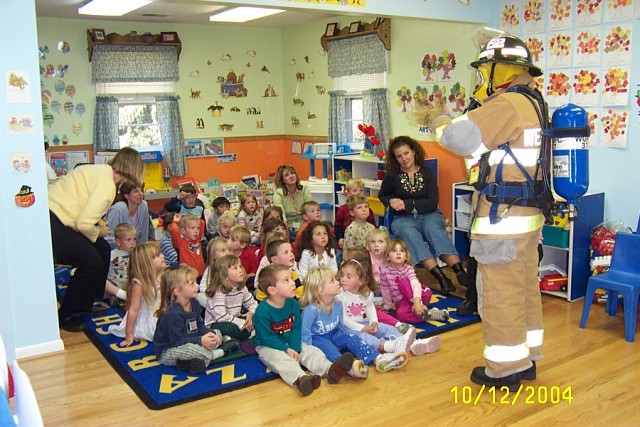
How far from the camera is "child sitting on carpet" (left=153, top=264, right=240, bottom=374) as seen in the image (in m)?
3.90

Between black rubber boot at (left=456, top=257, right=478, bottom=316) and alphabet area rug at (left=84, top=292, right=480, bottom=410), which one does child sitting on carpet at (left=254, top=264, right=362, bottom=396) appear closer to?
alphabet area rug at (left=84, top=292, right=480, bottom=410)

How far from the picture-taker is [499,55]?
11.4 feet

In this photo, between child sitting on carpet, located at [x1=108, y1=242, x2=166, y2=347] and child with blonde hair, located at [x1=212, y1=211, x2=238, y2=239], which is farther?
child with blonde hair, located at [x1=212, y1=211, x2=238, y2=239]

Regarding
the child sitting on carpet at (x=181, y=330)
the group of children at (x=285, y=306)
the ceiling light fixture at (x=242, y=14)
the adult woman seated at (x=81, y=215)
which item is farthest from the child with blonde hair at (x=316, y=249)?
the ceiling light fixture at (x=242, y=14)

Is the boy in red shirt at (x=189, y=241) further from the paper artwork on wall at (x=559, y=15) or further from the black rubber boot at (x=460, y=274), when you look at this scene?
the paper artwork on wall at (x=559, y=15)

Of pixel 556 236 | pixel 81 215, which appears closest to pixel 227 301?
pixel 81 215

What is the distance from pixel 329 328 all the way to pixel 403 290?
3.14ft

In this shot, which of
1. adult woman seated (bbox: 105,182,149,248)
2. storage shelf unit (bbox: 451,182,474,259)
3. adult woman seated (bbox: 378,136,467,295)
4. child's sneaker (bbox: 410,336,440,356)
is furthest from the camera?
storage shelf unit (bbox: 451,182,474,259)

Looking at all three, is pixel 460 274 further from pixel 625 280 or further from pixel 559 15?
pixel 559 15

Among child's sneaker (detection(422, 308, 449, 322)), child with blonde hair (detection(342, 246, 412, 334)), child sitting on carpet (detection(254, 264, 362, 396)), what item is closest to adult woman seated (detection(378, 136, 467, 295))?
child's sneaker (detection(422, 308, 449, 322))

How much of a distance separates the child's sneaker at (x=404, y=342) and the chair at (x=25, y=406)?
287 centimetres

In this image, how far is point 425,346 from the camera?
409 cm

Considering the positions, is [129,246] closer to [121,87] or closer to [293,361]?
[293,361]

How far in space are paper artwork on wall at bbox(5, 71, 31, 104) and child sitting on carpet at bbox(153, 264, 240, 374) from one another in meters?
1.36
